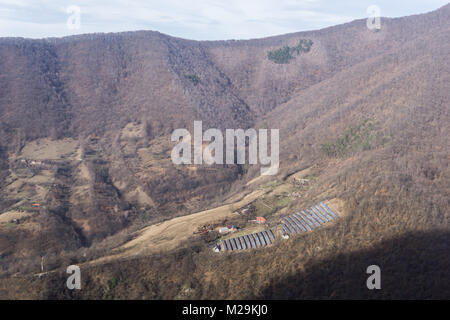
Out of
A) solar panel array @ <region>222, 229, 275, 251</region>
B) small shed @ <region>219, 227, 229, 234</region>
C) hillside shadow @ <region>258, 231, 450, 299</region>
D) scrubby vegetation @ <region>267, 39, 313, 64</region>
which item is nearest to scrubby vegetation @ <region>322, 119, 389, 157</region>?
hillside shadow @ <region>258, 231, 450, 299</region>

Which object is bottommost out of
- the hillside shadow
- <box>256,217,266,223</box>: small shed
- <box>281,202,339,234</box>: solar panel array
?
the hillside shadow

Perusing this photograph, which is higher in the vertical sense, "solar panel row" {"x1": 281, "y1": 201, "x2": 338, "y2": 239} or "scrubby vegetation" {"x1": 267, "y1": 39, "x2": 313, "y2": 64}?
"scrubby vegetation" {"x1": 267, "y1": 39, "x2": 313, "y2": 64}

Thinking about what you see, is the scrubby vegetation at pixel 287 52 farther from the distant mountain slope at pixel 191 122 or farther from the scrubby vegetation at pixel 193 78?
the scrubby vegetation at pixel 193 78

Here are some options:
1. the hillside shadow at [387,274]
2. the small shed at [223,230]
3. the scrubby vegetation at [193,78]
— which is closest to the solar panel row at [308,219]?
the hillside shadow at [387,274]

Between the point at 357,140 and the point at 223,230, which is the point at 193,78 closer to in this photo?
the point at 357,140

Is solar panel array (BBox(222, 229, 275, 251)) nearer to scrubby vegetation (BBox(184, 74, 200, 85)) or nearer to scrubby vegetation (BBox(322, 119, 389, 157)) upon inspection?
scrubby vegetation (BBox(322, 119, 389, 157))

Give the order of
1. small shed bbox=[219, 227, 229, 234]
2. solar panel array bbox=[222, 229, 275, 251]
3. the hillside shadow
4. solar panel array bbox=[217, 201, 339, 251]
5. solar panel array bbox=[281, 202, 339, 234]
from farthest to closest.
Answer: small shed bbox=[219, 227, 229, 234], solar panel array bbox=[281, 202, 339, 234], solar panel array bbox=[217, 201, 339, 251], solar panel array bbox=[222, 229, 275, 251], the hillside shadow
